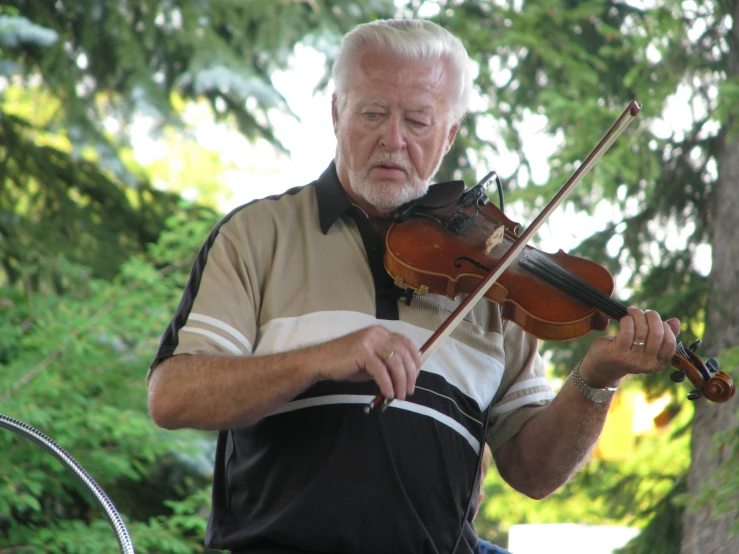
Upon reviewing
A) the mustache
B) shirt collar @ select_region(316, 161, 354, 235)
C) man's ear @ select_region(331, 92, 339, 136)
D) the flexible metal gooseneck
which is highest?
man's ear @ select_region(331, 92, 339, 136)

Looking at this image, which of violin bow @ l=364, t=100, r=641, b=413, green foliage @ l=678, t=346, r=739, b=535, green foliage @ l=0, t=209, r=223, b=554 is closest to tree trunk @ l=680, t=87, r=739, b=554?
green foliage @ l=678, t=346, r=739, b=535

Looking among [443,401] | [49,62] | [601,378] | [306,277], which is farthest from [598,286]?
[49,62]

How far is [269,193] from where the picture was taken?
3.81 m

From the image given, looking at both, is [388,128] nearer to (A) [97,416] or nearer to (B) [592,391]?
(B) [592,391]

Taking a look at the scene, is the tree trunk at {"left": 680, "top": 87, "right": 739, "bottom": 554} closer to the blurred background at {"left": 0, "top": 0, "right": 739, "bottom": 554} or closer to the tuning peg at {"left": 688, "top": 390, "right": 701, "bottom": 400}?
the blurred background at {"left": 0, "top": 0, "right": 739, "bottom": 554}

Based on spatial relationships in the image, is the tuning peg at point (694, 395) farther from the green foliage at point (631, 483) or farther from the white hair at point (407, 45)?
the green foliage at point (631, 483)

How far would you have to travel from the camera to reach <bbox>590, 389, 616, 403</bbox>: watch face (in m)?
2.12

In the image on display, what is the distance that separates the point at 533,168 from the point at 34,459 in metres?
2.86

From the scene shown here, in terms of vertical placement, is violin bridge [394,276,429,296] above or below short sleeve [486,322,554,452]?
above

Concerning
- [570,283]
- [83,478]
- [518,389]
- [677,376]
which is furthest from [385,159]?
[83,478]

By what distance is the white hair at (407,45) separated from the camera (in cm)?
230

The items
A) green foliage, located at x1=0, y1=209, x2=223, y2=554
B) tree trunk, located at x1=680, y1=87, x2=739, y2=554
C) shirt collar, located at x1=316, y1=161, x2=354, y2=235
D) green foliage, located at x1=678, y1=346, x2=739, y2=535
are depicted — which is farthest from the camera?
green foliage, located at x1=0, y1=209, x2=223, y2=554

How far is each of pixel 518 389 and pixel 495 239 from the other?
1.14ft

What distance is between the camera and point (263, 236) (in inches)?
83.6
